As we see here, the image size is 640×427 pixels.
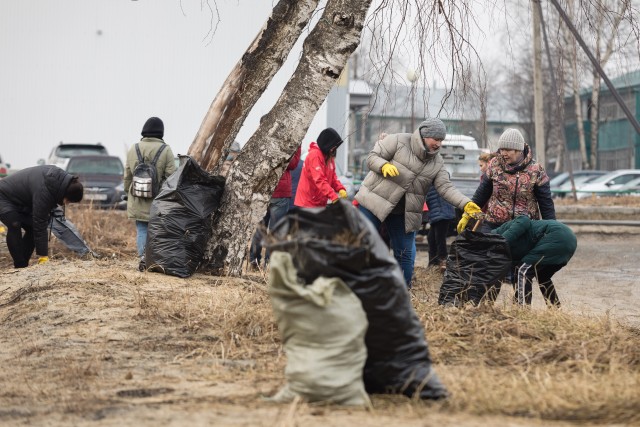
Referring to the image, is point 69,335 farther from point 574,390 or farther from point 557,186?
point 557,186

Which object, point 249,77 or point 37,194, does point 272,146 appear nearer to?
point 249,77

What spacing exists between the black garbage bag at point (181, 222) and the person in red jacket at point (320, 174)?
5.87 ft

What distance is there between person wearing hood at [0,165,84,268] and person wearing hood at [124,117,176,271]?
1.56ft

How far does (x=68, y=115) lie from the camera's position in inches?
1026

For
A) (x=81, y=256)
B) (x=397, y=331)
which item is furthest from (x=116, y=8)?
(x=397, y=331)

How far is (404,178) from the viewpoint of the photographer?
29.4ft

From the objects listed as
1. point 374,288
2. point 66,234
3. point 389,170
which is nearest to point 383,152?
point 389,170

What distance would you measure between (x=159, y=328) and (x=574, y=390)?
9.24 feet

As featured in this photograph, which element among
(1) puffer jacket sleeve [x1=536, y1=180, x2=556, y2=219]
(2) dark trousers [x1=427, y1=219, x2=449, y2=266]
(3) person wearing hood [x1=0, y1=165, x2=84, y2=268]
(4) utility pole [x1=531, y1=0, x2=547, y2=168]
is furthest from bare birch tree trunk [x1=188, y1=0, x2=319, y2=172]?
(4) utility pole [x1=531, y1=0, x2=547, y2=168]

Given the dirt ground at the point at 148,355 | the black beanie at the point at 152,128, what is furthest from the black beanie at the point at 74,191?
the black beanie at the point at 152,128

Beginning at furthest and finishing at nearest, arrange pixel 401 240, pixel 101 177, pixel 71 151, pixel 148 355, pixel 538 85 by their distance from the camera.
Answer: pixel 538 85 → pixel 71 151 → pixel 101 177 → pixel 401 240 → pixel 148 355

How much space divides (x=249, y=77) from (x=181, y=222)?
66.3 inches

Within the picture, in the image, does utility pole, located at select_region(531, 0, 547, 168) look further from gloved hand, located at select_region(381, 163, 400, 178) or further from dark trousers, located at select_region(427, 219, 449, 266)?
gloved hand, located at select_region(381, 163, 400, 178)

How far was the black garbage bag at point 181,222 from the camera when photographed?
849 centimetres
